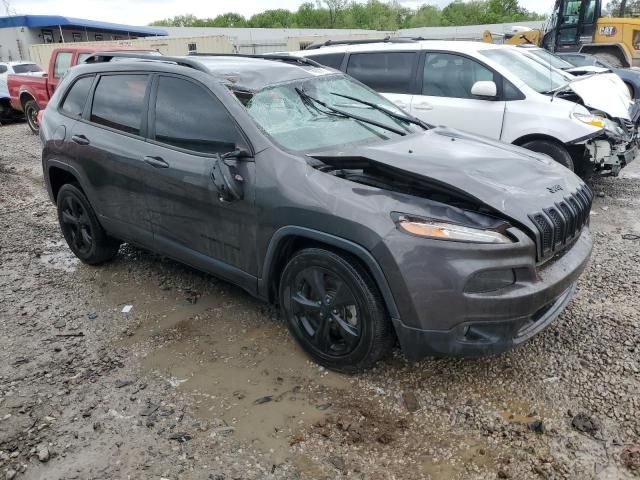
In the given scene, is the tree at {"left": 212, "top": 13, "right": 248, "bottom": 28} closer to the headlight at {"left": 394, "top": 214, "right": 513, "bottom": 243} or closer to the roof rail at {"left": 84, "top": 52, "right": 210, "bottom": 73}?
the roof rail at {"left": 84, "top": 52, "right": 210, "bottom": 73}

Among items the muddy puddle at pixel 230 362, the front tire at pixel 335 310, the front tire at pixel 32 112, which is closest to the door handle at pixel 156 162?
the muddy puddle at pixel 230 362

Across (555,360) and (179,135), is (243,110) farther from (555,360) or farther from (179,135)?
(555,360)

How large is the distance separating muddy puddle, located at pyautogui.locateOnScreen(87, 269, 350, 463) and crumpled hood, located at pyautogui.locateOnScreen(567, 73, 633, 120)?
4.88 metres

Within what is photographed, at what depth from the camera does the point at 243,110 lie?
3289mm

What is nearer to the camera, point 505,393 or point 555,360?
point 505,393

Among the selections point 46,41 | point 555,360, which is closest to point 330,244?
point 555,360

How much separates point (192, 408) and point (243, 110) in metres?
1.81

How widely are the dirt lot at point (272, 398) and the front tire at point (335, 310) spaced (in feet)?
0.55

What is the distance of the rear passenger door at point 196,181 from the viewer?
329 cm

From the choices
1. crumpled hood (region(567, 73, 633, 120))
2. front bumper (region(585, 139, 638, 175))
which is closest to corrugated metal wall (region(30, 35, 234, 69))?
crumpled hood (region(567, 73, 633, 120))

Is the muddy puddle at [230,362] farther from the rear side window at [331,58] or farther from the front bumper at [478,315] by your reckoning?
the rear side window at [331,58]

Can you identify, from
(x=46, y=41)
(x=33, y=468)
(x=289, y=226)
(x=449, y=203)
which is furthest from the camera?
(x=46, y=41)

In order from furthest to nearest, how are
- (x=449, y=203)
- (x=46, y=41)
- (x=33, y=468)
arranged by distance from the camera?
1. (x=46, y=41)
2. (x=449, y=203)
3. (x=33, y=468)

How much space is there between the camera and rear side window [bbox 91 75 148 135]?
3889 millimetres
